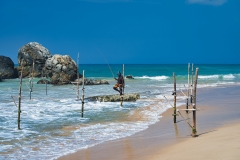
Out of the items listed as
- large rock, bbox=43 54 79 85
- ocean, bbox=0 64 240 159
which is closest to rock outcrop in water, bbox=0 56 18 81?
large rock, bbox=43 54 79 85

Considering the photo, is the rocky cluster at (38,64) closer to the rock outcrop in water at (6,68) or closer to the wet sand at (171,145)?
the rock outcrop in water at (6,68)

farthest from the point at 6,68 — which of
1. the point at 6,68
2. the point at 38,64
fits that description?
the point at 38,64

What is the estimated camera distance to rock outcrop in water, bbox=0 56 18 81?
4181cm

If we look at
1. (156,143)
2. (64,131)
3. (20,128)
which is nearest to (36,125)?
(20,128)

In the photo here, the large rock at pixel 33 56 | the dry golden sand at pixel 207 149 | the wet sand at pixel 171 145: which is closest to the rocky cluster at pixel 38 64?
the large rock at pixel 33 56

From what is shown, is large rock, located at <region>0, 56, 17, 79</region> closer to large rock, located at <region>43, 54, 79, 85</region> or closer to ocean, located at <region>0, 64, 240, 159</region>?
large rock, located at <region>43, 54, 79, 85</region>

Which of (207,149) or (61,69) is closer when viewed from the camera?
(207,149)

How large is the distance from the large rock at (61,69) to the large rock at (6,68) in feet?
28.5

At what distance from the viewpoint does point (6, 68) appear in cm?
4262

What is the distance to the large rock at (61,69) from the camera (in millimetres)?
32344

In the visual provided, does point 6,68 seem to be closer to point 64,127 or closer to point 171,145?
point 64,127

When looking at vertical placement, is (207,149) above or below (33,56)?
below

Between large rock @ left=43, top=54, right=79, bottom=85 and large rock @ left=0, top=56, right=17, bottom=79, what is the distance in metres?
8.67

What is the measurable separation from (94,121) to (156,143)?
168 inches
